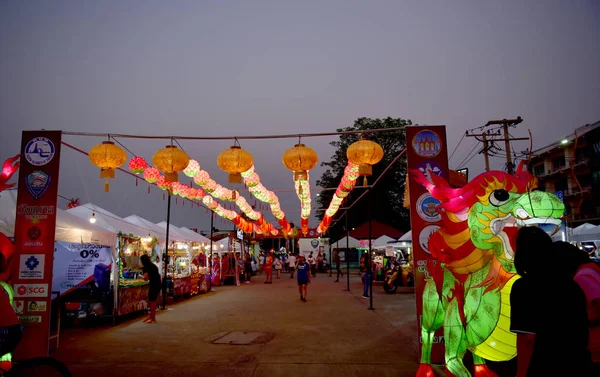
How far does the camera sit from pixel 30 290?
221 inches

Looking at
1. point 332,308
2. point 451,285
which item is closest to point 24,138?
point 451,285

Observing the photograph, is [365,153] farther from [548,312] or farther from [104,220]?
[104,220]

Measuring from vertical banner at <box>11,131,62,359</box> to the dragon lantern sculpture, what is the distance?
516cm

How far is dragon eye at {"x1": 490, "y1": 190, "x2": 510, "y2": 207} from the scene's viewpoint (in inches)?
146

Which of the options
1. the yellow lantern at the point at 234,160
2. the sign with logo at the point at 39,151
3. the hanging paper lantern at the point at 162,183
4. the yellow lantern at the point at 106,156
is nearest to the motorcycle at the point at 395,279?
the hanging paper lantern at the point at 162,183

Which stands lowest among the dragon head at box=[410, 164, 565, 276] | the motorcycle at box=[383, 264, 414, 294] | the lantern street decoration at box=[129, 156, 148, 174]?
the motorcycle at box=[383, 264, 414, 294]

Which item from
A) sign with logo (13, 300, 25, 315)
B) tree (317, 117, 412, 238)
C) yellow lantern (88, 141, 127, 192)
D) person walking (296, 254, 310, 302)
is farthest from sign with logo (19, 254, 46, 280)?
tree (317, 117, 412, 238)

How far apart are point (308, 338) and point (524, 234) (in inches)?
204

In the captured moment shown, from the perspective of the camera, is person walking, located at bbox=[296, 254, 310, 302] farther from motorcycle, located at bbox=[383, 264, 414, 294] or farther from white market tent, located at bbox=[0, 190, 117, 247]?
white market tent, located at bbox=[0, 190, 117, 247]

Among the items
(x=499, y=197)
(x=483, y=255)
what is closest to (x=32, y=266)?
(x=483, y=255)

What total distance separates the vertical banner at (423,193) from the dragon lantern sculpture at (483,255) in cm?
107

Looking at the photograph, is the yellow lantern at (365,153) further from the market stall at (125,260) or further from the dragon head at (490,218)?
the market stall at (125,260)

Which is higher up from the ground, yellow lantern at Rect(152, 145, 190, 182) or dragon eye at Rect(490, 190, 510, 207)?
yellow lantern at Rect(152, 145, 190, 182)

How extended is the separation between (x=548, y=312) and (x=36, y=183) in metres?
6.36
